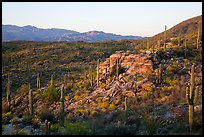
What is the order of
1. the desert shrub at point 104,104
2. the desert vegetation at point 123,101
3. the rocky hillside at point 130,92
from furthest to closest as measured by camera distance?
the desert shrub at point 104,104 < the rocky hillside at point 130,92 < the desert vegetation at point 123,101

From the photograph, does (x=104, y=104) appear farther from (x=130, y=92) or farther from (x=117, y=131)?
(x=117, y=131)

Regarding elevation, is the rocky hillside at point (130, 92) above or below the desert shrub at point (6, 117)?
above

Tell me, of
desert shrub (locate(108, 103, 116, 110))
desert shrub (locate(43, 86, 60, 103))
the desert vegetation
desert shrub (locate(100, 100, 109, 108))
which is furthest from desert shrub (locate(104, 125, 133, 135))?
desert shrub (locate(43, 86, 60, 103))

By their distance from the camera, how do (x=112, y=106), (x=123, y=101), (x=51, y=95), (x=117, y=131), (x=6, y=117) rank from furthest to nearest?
(x=51, y=95), (x=6, y=117), (x=123, y=101), (x=112, y=106), (x=117, y=131)

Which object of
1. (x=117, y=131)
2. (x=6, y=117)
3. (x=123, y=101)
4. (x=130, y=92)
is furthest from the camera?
(x=130, y=92)

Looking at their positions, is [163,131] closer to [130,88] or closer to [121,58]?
[130,88]

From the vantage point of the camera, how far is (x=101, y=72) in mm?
22922

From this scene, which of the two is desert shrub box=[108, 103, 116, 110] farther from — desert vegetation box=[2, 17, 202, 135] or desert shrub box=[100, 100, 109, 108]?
desert shrub box=[100, 100, 109, 108]

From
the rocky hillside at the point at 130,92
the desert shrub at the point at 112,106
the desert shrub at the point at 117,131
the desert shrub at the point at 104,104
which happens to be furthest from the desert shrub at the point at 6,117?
the desert shrub at the point at 117,131

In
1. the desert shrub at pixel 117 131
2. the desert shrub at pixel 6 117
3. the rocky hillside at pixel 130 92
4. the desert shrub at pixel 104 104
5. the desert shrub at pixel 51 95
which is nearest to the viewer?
the desert shrub at pixel 117 131

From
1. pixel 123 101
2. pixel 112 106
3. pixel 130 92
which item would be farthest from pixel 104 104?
pixel 130 92

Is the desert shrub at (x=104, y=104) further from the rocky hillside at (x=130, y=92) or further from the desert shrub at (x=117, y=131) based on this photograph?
the desert shrub at (x=117, y=131)

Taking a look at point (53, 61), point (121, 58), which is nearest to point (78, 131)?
point (121, 58)

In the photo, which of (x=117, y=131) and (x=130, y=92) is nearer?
(x=117, y=131)
